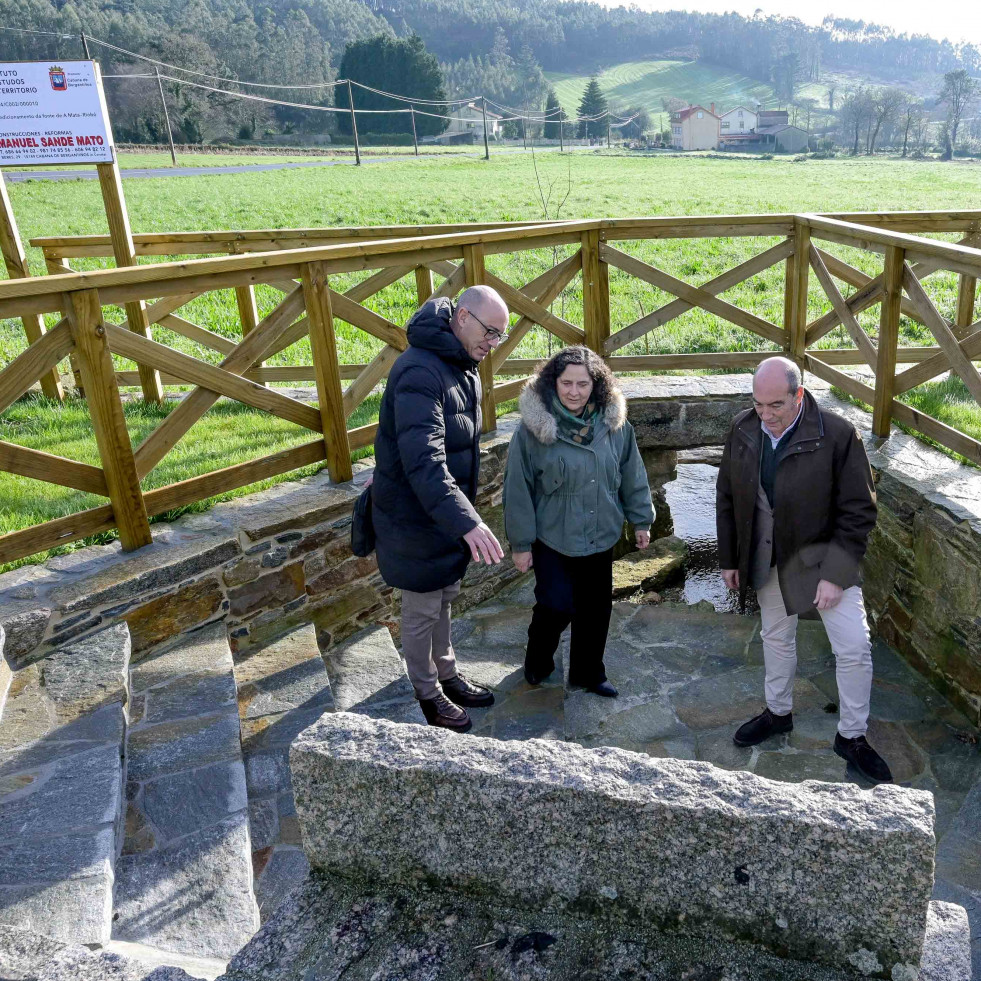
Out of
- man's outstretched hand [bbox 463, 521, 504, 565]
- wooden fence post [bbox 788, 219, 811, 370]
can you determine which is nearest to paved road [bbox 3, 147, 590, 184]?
wooden fence post [bbox 788, 219, 811, 370]

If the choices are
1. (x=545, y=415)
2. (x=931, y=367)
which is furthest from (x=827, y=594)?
(x=931, y=367)

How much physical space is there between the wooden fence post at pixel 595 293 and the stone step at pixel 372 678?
2530 millimetres

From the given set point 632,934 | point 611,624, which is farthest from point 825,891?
point 611,624

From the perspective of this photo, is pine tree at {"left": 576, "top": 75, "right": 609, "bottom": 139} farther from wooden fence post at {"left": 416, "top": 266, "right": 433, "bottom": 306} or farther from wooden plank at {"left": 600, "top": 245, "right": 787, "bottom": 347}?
wooden fence post at {"left": 416, "top": 266, "right": 433, "bottom": 306}

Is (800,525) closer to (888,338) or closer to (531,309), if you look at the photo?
(888,338)

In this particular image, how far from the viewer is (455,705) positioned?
4156 millimetres

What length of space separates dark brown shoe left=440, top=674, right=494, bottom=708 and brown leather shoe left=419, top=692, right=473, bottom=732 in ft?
0.71

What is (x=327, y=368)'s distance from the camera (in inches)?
187

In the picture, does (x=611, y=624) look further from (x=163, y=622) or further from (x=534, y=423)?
(x=163, y=622)

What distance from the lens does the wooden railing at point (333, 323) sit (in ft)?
12.7

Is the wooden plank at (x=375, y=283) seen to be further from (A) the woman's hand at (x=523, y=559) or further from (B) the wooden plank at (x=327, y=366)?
(A) the woman's hand at (x=523, y=559)

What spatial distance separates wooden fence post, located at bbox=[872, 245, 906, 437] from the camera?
15.9ft

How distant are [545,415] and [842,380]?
289cm

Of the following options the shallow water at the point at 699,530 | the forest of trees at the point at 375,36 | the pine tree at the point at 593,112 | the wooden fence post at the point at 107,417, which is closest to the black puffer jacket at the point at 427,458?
the wooden fence post at the point at 107,417
